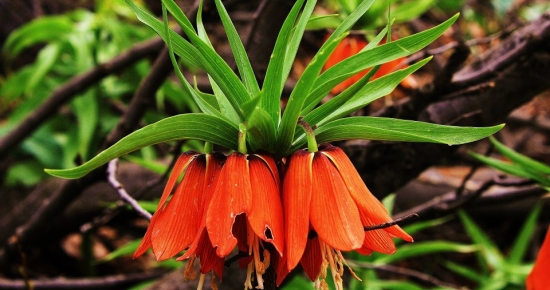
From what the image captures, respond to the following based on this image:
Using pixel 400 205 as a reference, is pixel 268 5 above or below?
above

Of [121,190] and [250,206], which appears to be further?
[121,190]

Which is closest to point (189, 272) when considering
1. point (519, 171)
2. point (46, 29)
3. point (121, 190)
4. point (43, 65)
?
point (121, 190)

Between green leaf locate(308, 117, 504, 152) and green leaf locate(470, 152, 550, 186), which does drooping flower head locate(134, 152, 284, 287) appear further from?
green leaf locate(470, 152, 550, 186)

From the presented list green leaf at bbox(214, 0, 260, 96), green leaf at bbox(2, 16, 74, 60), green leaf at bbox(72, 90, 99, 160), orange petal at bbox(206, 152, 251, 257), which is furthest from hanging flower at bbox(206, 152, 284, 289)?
green leaf at bbox(2, 16, 74, 60)

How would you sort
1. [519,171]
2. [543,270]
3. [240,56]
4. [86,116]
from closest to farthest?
[240,56]
[543,270]
[519,171]
[86,116]

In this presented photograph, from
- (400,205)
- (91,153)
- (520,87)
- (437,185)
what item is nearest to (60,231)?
(91,153)

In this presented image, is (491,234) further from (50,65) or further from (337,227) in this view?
(337,227)

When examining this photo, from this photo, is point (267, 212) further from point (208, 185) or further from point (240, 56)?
point (240, 56)
